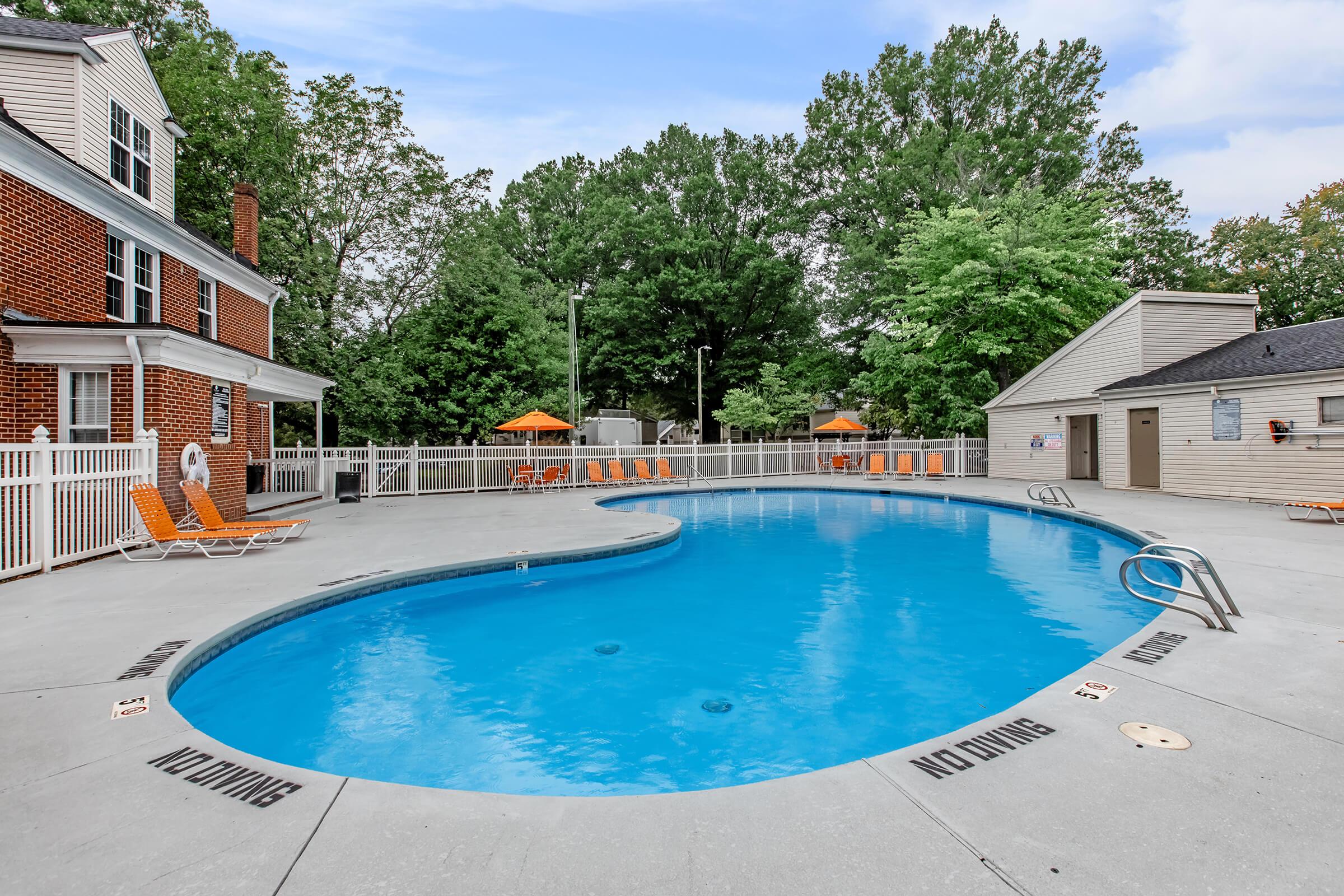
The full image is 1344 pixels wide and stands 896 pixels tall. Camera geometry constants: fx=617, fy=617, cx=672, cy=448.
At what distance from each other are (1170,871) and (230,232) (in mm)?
22293

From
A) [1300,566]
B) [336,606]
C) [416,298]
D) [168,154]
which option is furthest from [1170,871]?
[416,298]

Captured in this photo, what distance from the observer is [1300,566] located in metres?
6.08

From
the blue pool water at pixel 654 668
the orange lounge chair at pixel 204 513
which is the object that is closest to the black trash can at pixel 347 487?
the orange lounge chair at pixel 204 513

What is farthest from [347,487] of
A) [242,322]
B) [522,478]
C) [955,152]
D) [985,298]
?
[955,152]

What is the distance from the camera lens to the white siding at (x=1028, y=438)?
17.0m

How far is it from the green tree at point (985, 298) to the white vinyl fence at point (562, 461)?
197 centimetres

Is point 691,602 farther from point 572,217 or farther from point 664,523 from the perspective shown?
point 572,217

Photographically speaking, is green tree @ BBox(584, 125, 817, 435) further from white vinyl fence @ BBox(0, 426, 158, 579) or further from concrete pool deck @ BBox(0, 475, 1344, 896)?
concrete pool deck @ BBox(0, 475, 1344, 896)

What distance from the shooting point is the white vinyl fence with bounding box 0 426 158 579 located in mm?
5785

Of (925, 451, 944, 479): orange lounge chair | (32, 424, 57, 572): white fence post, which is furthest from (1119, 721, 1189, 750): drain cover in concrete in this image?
(925, 451, 944, 479): orange lounge chair

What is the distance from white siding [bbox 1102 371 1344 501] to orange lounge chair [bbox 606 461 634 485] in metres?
12.7

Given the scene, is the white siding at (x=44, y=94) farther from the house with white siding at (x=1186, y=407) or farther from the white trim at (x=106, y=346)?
the house with white siding at (x=1186, y=407)

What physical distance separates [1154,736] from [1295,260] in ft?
Answer: 114

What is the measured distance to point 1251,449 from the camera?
39.8ft
